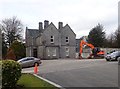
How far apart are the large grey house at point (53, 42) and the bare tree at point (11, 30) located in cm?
825

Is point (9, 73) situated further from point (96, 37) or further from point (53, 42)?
point (96, 37)

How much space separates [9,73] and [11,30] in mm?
66541

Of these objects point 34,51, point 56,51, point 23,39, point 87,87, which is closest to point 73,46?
point 56,51

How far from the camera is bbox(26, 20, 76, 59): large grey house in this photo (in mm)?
67125

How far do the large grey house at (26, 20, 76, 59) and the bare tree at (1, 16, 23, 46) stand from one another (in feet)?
27.1

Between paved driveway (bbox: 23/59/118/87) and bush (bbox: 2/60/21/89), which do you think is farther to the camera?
paved driveway (bbox: 23/59/118/87)

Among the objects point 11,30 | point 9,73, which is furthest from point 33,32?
point 9,73

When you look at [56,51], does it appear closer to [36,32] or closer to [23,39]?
[36,32]

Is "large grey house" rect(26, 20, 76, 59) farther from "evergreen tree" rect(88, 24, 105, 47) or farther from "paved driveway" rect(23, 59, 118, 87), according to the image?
"paved driveway" rect(23, 59, 118, 87)

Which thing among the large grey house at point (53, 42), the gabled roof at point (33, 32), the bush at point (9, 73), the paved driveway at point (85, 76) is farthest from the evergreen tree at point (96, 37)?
the bush at point (9, 73)

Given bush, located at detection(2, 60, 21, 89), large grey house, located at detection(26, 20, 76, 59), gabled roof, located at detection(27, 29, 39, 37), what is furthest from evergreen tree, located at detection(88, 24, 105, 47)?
bush, located at detection(2, 60, 21, 89)

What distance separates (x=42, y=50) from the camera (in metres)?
67.1

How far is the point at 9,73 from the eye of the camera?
14.5m

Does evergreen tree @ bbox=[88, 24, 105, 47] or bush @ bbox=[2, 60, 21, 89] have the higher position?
evergreen tree @ bbox=[88, 24, 105, 47]
